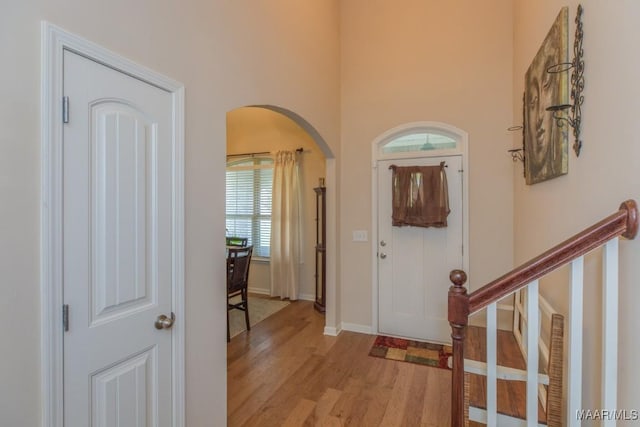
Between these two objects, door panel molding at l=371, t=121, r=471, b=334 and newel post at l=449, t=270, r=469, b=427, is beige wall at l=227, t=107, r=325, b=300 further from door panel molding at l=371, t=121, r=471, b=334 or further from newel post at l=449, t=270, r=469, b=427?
newel post at l=449, t=270, r=469, b=427

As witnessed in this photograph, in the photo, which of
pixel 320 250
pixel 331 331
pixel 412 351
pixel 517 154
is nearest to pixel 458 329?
pixel 412 351

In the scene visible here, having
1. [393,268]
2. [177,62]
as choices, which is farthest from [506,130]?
[177,62]

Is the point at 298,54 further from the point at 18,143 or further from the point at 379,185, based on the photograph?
the point at 18,143

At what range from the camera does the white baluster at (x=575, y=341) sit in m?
1.11

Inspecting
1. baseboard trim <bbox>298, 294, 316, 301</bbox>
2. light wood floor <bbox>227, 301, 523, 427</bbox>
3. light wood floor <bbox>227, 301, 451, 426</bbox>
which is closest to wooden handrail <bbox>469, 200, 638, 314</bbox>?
light wood floor <bbox>227, 301, 523, 427</bbox>

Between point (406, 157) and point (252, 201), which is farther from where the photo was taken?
point (252, 201)

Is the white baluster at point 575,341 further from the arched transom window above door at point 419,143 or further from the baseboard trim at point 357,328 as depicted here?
the baseboard trim at point 357,328

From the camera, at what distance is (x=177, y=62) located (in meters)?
1.68

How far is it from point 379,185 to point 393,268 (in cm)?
99

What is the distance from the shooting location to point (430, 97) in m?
3.57

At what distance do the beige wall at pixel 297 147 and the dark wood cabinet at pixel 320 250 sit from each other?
0.91 feet

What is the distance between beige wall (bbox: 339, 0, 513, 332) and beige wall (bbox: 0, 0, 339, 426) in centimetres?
69

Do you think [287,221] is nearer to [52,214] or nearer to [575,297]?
[52,214]

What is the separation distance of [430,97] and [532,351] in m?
3.00
